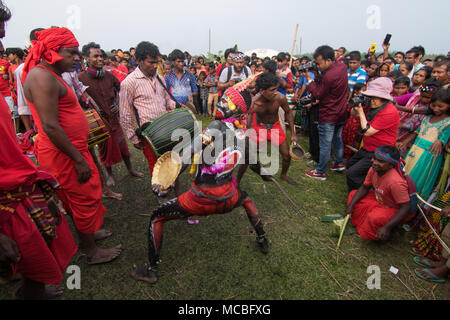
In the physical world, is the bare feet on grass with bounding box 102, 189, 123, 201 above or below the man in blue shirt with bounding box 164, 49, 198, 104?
below

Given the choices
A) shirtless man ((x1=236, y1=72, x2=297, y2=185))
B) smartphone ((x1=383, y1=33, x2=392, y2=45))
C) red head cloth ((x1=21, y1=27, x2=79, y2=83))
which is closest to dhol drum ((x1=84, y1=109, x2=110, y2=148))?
red head cloth ((x1=21, y1=27, x2=79, y2=83))

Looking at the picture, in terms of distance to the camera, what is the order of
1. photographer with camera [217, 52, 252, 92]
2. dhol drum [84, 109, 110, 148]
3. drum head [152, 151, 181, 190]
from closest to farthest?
drum head [152, 151, 181, 190] < dhol drum [84, 109, 110, 148] < photographer with camera [217, 52, 252, 92]

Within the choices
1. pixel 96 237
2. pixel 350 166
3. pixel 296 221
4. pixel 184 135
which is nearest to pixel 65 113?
pixel 184 135

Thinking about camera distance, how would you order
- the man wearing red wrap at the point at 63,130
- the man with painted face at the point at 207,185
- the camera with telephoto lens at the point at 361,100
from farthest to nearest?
1. the camera with telephoto lens at the point at 361,100
2. the man with painted face at the point at 207,185
3. the man wearing red wrap at the point at 63,130

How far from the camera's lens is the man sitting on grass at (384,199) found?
9.71 ft

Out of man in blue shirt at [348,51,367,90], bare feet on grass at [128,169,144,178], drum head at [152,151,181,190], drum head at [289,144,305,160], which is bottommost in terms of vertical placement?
bare feet on grass at [128,169,144,178]

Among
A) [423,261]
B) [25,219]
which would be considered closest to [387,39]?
[423,261]

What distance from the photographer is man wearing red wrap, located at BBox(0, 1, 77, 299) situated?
1.60 m

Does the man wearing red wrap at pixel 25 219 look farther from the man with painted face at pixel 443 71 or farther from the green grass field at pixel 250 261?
the man with painted face at pixel 443 71

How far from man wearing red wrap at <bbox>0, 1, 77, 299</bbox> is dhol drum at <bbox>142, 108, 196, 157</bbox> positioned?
105 cm

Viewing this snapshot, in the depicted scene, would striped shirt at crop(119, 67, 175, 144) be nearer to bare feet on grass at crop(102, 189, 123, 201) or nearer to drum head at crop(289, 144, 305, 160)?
bare feet on grass at crop(102, 189, 123, 201)

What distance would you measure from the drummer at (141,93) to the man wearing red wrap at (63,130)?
0.77 metres

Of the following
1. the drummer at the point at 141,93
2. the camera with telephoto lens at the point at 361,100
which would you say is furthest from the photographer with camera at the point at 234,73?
the drummer at the point at 141,93
